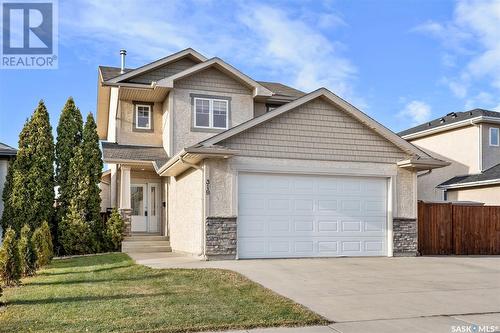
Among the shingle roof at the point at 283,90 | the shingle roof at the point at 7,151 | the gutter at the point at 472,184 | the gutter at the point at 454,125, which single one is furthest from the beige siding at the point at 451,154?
the shingle roof at the point at 7,151

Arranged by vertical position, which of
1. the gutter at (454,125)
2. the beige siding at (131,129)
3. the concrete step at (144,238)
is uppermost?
the gutter at (454,125)

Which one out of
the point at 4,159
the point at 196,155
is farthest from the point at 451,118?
the point at 4,159

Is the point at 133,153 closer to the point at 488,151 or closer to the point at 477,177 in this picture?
the point at 477,177

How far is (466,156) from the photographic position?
24844 mm

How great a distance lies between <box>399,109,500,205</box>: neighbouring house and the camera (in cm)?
2253

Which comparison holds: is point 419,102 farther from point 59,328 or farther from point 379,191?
point 59,328

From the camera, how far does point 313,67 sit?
57.3 feet

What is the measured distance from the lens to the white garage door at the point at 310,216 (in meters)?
13.8

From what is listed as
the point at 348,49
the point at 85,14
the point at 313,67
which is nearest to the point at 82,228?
the point at 85,14

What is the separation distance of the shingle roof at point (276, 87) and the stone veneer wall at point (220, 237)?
8502 mm

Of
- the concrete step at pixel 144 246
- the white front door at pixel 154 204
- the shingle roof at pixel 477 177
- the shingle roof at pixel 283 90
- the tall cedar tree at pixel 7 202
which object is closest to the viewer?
the concrete step at pixel 144 246

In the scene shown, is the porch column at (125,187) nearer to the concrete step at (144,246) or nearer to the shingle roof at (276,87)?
the concrete step at (144,246)

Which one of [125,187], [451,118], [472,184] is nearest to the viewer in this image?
[125,187]

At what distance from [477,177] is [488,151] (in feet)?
6.79
